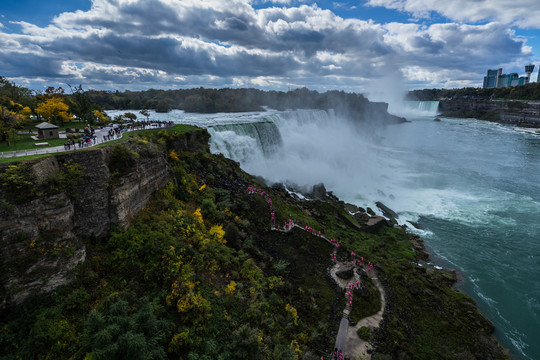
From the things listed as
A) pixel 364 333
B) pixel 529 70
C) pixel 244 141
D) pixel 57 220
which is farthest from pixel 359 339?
pixel 529 70

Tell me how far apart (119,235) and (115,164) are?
3848mm

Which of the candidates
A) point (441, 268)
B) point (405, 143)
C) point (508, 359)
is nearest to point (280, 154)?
point (441, 268)

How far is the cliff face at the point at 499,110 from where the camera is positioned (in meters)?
96.5

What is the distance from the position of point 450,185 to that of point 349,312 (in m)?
33.3

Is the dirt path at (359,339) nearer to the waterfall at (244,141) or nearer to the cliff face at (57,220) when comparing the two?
the cliff face at (57,220)

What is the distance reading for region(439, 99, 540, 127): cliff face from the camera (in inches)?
3799

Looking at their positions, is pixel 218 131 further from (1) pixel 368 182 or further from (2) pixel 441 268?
(2) pixel 441 268

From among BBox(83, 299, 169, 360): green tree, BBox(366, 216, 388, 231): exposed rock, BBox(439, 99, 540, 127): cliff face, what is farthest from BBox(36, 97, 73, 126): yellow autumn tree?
BBox(439, 99, 540, 127): cliff face

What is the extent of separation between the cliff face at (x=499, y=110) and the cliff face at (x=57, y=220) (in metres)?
125

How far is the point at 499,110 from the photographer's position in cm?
10962

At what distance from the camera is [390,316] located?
1550 centimetres

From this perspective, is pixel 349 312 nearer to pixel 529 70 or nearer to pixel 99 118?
pixel 99 118

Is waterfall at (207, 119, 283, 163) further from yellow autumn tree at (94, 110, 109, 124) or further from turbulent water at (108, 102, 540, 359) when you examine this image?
yellow autumn tree at (94, 110, 109, 124)

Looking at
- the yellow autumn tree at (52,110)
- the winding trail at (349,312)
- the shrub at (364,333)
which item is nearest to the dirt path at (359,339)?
the winding trail at (349,312)
